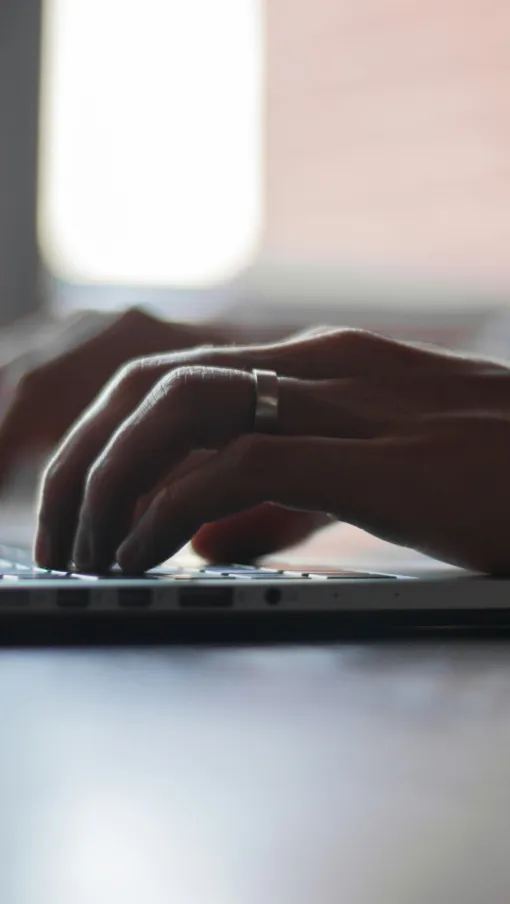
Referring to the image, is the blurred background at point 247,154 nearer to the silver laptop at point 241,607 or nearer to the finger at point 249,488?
the finger at point 249,488

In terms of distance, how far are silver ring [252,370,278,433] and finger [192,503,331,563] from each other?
15cm

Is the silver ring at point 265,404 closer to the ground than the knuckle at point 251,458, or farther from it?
farther from it

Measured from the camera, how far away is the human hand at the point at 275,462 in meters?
0.58

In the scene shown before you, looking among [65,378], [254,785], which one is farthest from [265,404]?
[65,378]

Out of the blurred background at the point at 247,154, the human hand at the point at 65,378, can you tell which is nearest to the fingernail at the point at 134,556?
the human hand at the point at 65,378

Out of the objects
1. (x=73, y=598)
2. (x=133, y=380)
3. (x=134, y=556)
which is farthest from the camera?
(x=133, y=380)

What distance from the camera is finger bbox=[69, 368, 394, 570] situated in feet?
1.96

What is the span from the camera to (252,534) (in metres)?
0.77

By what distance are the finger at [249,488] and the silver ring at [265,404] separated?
3cm

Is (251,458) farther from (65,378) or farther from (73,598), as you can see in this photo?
(65,378)

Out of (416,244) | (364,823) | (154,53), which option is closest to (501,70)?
(416,244)

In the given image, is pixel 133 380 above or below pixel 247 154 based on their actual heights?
below

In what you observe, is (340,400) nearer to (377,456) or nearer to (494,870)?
(377,456)

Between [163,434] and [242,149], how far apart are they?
6.37 ft
